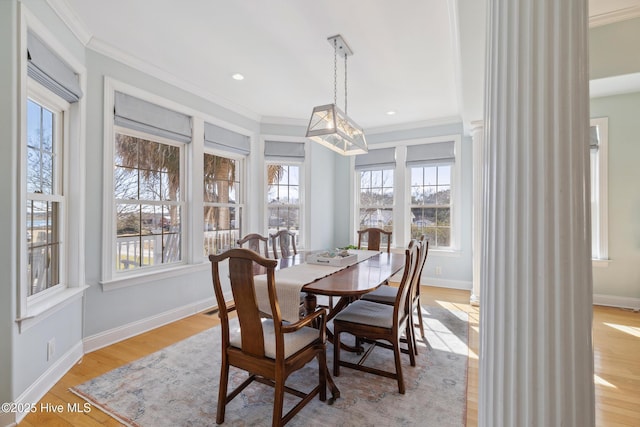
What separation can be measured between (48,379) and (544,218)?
3.02 metres

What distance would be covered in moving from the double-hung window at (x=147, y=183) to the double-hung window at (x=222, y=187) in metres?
0.36

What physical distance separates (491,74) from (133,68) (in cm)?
334

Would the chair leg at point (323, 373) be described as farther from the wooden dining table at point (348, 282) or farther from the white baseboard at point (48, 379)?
the white baseboard at point (48, 379)

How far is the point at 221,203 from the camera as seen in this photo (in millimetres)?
4207

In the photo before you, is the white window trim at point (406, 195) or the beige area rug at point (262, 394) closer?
the beige area rug at point (262, 394)

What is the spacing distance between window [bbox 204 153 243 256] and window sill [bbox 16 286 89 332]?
1602 millimetres

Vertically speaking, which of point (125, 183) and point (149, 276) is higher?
point (125, 183)

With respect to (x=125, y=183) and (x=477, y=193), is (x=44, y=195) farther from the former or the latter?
(x=477, y=193)

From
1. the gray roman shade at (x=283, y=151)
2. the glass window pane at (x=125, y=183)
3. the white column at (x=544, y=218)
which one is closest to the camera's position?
the white column at (x=544, y=218)

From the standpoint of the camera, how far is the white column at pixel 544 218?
74cm

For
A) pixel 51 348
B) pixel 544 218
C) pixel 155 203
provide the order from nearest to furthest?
pixel 544 218 → pixel 51 348 → pixel 155 203

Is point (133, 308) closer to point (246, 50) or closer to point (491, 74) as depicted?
point (246, 50)

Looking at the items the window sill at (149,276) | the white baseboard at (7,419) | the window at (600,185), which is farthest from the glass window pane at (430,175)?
the white baseboard at (7,419)

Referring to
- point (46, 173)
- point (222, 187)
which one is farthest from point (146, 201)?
point (222, 187)
